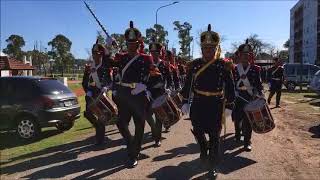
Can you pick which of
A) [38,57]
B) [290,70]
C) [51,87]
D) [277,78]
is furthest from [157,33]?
[38,57]

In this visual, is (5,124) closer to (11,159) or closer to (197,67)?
(11,159)

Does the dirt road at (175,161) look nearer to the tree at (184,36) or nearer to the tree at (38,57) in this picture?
the tree at (184,36)

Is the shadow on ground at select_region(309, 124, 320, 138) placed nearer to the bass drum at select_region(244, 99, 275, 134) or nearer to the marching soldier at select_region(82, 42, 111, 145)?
the bass drum at select_region(244, 99, 275, 134)

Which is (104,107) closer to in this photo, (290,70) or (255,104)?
(255,104)

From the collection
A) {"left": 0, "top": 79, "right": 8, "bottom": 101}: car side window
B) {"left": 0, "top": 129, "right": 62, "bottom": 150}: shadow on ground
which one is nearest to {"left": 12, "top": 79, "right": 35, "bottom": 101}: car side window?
{"left": 0, "top": 79, "right": 8, "bottom": 101}: car side window

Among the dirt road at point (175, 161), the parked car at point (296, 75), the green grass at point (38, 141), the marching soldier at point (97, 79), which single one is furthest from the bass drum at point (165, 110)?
the parked car at point (296, 75)

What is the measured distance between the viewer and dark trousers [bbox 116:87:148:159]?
28.0 ft

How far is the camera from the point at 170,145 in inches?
413

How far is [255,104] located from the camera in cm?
934

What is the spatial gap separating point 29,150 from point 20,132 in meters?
1.66

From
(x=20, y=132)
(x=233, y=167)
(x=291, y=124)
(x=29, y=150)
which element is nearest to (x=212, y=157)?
(x=233, y=167)

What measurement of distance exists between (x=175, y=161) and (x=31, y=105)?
470 centimetres

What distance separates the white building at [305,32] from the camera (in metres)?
90.3

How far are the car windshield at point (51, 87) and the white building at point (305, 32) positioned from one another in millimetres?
77402
